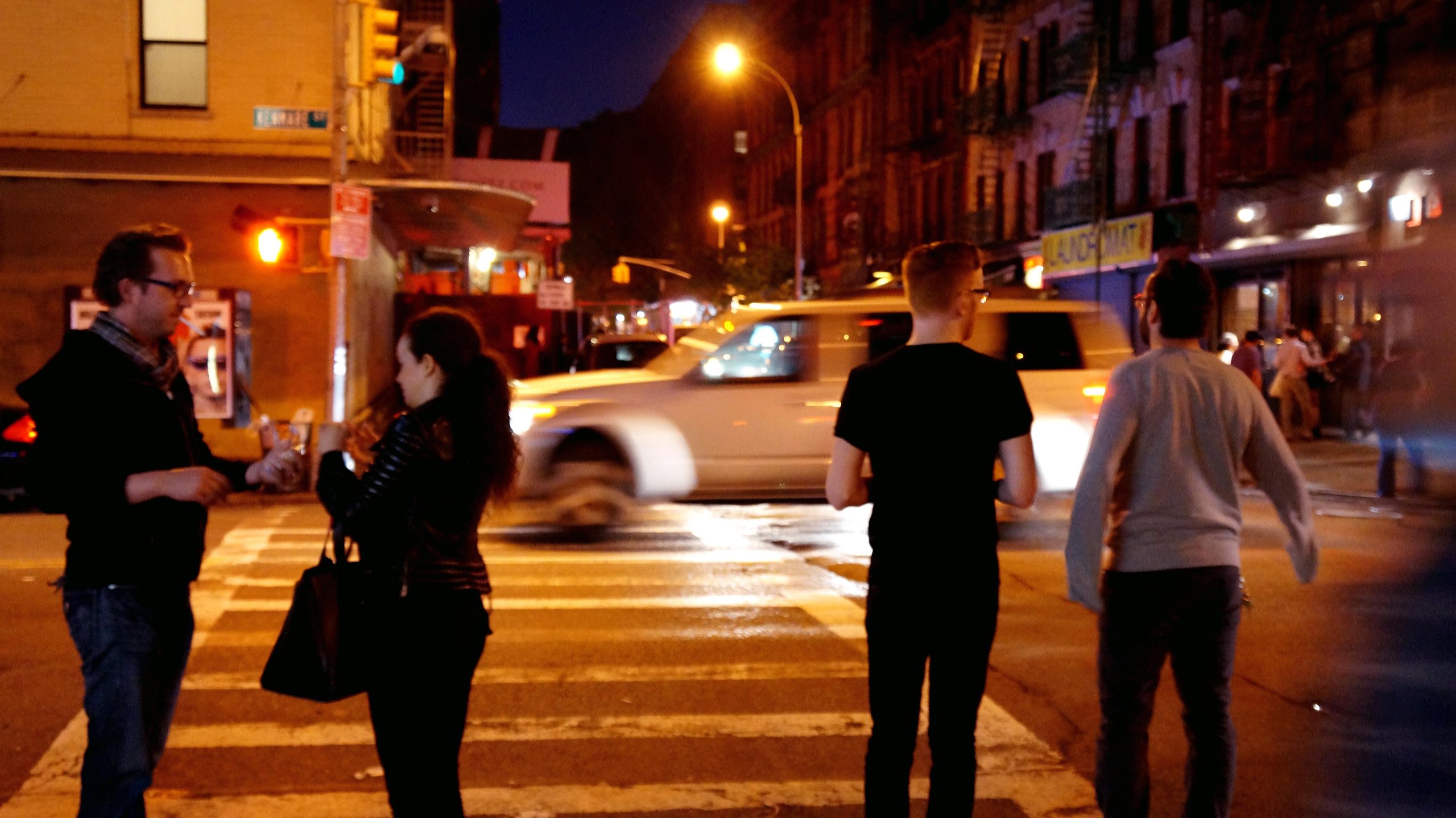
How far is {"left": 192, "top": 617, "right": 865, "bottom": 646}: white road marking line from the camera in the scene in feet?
26.4

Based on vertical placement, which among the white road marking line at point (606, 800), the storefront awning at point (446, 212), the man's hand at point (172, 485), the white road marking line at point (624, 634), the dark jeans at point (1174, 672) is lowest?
the white road marking line at point (606, 800)

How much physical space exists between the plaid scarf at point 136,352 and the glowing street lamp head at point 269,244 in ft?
44.8

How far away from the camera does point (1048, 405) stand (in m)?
12.2

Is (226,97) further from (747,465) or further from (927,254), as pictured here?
(927,254)

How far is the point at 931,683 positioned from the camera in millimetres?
4035

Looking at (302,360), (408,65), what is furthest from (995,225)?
(302,360)

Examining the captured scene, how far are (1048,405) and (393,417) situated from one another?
9147 millimetres

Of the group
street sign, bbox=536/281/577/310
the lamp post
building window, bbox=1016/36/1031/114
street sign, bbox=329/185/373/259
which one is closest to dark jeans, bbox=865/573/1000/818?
street sign, bbox=329/185/373/259

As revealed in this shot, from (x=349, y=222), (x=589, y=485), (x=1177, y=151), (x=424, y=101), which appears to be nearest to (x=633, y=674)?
(x=589, y=485)

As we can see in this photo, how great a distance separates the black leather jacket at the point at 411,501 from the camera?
369 cm

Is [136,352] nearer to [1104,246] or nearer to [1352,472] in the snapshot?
[1352,472]

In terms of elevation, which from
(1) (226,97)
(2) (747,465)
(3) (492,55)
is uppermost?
(3) (492,55)

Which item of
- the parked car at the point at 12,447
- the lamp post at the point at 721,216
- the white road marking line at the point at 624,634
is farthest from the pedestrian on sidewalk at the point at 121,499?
the lamp post at the point at 721,216

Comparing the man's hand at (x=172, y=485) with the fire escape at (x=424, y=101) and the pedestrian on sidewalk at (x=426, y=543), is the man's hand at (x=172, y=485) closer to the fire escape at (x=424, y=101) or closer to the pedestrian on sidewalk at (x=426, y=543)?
the pedestrian on sidewalk at (x=426, y=543)
